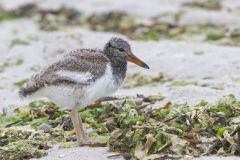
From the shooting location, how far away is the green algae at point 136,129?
657 cm

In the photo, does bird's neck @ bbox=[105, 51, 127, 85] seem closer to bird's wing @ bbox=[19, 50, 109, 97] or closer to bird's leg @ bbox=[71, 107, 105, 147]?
bird's wing @ bbox=[19, 50, 109, 97]

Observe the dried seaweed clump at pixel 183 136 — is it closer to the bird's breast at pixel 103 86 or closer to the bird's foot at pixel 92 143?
the bird's foot at pixel 92 143

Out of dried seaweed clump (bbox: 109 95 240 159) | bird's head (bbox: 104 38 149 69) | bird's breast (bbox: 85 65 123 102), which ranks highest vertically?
bird's head (bbox: 104 38 149 69)

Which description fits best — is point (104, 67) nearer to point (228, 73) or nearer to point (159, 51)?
point (228, 73)

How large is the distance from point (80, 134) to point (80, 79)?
1.83 ft

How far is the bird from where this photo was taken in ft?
22.9

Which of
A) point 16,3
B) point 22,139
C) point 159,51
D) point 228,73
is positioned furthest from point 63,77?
point 16,3

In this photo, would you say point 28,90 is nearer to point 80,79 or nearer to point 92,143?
point 80,79

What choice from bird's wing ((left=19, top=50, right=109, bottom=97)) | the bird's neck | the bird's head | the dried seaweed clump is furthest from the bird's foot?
the bird's head

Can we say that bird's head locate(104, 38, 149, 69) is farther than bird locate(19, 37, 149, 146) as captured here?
Yes

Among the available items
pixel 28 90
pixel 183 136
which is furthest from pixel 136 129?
pixel 28 90

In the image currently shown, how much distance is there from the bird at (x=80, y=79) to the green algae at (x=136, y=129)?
1.34ft

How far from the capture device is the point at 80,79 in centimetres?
696

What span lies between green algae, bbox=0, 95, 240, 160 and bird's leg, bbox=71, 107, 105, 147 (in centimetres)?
12
